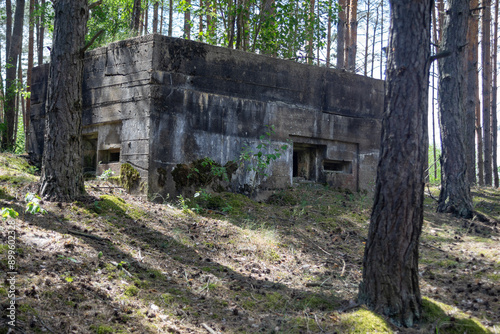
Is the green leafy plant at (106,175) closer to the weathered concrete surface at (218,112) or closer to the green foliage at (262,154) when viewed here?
the weathered concrete surface at (218,112)

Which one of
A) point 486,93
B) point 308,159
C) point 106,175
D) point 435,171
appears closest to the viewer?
point 106,175

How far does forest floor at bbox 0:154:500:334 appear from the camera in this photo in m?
3.98

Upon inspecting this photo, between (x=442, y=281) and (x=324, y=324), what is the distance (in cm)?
222

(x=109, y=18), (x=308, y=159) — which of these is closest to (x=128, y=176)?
(x=308, y=159)

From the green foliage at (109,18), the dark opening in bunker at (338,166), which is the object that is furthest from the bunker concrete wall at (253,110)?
the green foliage at (109,18)

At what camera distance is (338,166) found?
32.6 ft

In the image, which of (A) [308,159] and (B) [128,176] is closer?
(B) [128,176]

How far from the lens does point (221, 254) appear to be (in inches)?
234

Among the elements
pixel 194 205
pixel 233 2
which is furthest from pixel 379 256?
pixel 233 2

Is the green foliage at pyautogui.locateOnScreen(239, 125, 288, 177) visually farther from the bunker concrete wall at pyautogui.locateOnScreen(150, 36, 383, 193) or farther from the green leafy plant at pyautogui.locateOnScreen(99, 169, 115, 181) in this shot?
the green leafy plant at pyautogui.locateOnScreen(99, 169, 115, 181)

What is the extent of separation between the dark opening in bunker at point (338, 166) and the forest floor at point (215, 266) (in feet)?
5.34

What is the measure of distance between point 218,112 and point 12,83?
6.79 m

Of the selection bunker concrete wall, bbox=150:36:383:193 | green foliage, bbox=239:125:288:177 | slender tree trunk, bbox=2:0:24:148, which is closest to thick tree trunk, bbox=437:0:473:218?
bunker concrete wall, bbox=150:36:383:193

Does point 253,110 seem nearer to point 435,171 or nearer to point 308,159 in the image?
point 308,159
